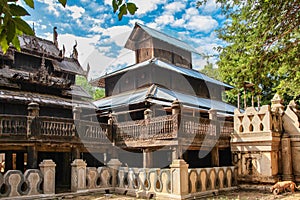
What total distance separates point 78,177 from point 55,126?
104 inches

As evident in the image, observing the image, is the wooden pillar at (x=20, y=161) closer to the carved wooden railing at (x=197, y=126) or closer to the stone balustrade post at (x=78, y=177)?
the stone balustrade post at (x=78, y=177)

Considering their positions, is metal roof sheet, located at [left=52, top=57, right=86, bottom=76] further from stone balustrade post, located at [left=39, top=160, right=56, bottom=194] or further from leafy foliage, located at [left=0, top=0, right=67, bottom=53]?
leafy foliage, located at [left=0, top=0, right=67, bottom=53]

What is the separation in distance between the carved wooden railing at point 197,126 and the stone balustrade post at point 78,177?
172 inches

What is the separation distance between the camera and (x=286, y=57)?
8492 mm

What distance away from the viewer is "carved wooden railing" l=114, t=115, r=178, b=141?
13.2 metres

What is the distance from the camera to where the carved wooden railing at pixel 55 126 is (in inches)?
504

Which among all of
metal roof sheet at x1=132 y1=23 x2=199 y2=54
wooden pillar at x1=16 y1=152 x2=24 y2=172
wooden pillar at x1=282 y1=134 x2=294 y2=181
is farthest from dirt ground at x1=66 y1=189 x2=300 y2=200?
metal roof sheet at x1=132 y1=23 x2=199 y2=54

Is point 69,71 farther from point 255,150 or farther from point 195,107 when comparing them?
point 255,150

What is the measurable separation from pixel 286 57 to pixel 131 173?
693 centimetres

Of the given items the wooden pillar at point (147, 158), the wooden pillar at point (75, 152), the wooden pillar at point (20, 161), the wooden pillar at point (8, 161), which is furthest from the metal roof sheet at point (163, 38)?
the wooden pillar at point (8, 161)

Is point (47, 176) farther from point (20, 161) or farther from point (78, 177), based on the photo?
point (20, 161)

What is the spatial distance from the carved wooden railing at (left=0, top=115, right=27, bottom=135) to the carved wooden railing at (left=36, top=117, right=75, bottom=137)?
599 mm

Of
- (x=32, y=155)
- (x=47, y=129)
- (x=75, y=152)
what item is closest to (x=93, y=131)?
(x=75, y=152)

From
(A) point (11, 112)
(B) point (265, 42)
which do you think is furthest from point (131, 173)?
(A) point (11, 112)
